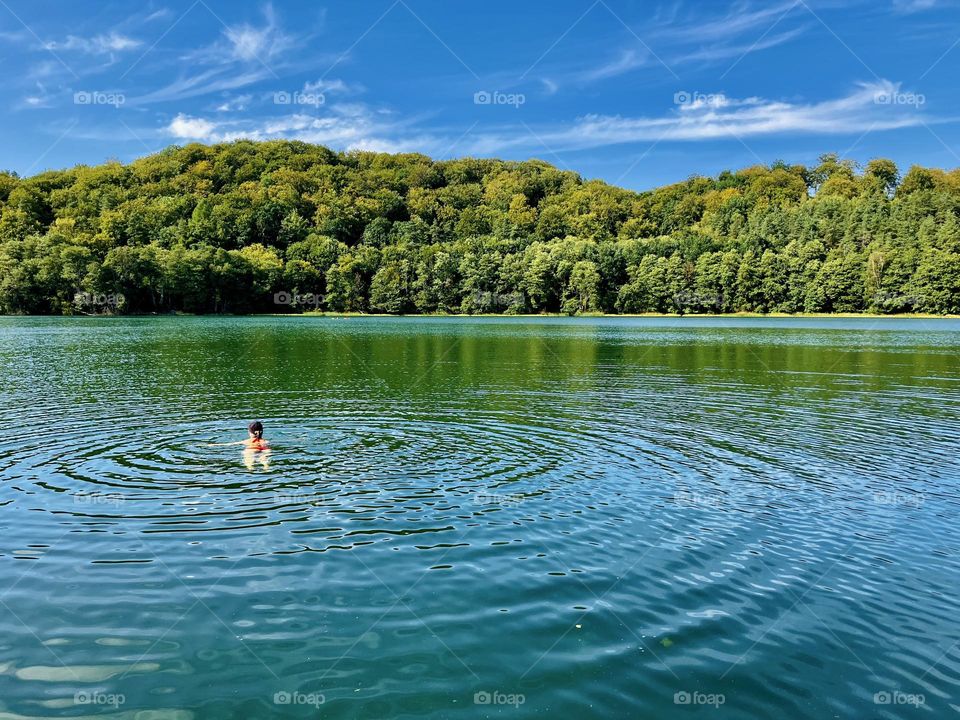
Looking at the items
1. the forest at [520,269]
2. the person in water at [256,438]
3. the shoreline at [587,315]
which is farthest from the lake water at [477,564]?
the forest at [520,269]

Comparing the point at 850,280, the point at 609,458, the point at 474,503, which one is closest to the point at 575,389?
the point at 609,458

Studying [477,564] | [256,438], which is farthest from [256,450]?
[477,564]

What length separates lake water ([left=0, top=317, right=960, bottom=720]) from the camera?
874cm

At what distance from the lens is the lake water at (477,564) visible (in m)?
8.74

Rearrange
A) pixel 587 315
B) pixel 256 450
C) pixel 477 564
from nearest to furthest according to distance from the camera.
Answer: pixel 477 564, pixel 256 450, pixel 587 315

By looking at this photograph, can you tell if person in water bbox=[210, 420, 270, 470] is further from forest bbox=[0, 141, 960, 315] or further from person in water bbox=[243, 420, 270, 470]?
forest bbox=[0, 141, 960, 315]

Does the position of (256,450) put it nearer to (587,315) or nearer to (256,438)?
(256,438)

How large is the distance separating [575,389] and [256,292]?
155790 millimetres

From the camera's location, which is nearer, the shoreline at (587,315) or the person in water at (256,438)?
the person in water at (256,438)

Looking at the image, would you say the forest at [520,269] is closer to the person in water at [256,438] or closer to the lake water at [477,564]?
the lake water at [477,564]

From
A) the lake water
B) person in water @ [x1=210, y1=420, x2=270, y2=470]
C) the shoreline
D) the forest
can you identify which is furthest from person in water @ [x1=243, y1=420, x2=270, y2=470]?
the forest

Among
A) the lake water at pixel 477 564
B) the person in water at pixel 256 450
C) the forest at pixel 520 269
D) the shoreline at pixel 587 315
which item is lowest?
the lake water at pixel 477 564

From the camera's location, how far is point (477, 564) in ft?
41.5

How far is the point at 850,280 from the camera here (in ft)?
509
